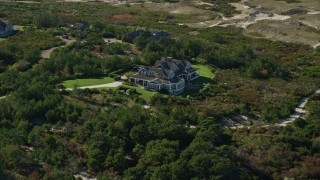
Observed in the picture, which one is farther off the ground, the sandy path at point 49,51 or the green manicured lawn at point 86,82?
the sandy path at point 49,51

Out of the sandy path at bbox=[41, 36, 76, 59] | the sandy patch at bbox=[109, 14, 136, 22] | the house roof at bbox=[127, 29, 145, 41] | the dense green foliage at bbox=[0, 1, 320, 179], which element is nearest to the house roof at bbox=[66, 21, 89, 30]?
the dense green foliage at bbox=[0, 1, 320, 179]

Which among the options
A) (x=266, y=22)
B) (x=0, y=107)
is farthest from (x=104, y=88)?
(x=266, y=22)

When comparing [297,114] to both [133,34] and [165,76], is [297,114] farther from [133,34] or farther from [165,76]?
[133,34]

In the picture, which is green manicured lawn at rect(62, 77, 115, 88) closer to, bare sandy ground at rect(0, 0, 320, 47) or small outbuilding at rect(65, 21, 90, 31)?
small outbuilding at rect(65, 21, 90, 31)

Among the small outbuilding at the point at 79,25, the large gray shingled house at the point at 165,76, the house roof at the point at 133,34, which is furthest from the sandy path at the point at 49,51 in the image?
the large gray shingled house at the point at 165,76

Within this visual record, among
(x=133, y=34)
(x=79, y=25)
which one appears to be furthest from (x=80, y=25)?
(x=133, y=34)

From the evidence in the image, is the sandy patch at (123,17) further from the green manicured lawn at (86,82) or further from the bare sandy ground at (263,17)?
the green manicured lawn at (86,82)
